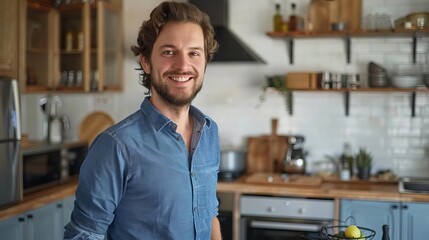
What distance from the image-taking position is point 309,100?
14.7 ft

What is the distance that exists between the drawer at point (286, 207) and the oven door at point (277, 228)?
0.12ft

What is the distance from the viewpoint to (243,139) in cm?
464

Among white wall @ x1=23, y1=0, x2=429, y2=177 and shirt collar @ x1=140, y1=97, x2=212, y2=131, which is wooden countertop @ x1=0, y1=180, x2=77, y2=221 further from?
shirt collar @ x1=140, y1=97, x2=212, y2=131

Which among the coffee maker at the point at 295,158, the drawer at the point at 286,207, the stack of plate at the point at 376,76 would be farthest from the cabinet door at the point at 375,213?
the stack of plate at the point at 376,76

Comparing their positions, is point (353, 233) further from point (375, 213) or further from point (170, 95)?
point (375, 213)

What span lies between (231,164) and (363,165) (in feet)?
3.41

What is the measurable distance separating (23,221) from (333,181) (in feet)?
7.63

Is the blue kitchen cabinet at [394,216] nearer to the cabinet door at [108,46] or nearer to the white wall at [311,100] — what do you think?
the white wall at [311,100]

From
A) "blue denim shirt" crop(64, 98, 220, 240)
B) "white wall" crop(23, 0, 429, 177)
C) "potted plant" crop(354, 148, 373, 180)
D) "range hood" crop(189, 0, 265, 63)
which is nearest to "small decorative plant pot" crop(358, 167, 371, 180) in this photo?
"potted plant" crop(354, 148, 373, 180)

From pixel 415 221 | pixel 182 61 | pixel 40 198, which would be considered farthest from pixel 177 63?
pixel 415 221

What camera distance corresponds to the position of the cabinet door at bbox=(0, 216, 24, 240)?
3254 mm

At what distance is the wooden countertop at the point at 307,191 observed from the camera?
145 inches

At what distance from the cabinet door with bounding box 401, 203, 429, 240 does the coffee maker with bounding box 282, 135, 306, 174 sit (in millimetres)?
910

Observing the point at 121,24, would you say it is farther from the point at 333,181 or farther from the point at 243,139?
the point at 333,181
